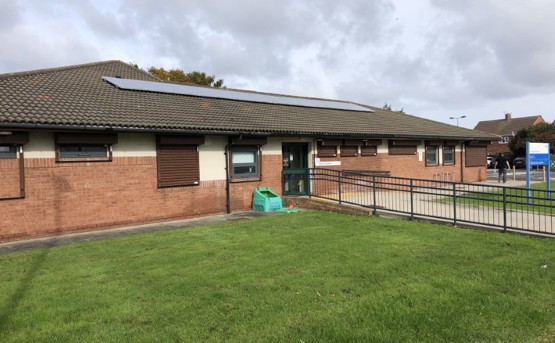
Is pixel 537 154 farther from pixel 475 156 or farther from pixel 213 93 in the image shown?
pixel 213 93

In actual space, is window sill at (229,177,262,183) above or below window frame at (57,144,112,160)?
below

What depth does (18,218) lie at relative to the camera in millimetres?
9703

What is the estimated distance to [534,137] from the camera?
49625 millimetres

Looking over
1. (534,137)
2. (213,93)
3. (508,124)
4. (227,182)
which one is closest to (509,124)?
(508,124)

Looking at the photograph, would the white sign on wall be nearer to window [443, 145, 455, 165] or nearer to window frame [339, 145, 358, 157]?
window frame [339, 145, 358, 157]

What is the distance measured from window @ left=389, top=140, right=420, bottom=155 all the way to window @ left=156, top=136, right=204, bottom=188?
1056cm

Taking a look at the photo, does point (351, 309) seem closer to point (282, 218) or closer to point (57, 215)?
point (282, 218)

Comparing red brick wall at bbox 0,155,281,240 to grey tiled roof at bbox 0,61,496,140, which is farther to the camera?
grey tiled roof at bbox 0,61,496,140

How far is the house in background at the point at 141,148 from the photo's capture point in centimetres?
995

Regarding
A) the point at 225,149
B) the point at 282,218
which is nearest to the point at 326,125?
the point at 225,149

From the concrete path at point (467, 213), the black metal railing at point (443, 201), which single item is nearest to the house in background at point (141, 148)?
the black metal railing at point (443, 201)

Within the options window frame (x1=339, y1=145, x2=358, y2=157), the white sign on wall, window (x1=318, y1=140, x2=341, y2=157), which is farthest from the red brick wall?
window frame (x1=339, y1=145, x2=358, y2=157)

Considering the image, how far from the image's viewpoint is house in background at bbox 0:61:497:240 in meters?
9.95

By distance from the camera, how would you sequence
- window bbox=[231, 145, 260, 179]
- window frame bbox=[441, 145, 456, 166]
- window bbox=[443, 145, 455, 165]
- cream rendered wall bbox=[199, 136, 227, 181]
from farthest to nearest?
window bbox=[443, 145, 455, 165], window frame bbox=[441, 145, 456, 166], window bbox=[231, 145, 260, 179], cream rendered wall bbox=[199, 136, 227, 181]
